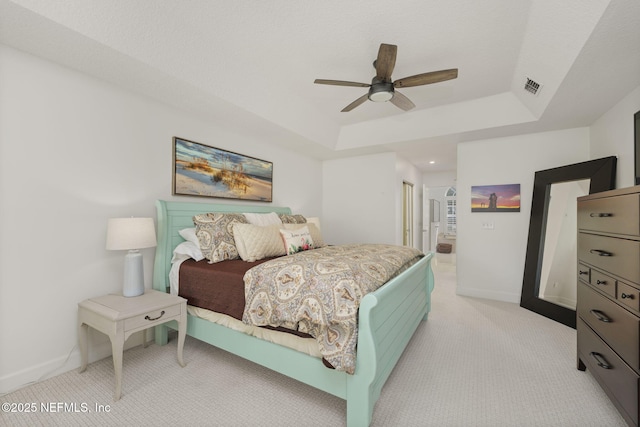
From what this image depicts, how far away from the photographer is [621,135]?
2.68 metres

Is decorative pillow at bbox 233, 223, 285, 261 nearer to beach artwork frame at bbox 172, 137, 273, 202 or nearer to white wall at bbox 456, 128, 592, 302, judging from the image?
beach artwork frame at bbox 172, 137, 273, 202

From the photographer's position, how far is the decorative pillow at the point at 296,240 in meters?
2.87

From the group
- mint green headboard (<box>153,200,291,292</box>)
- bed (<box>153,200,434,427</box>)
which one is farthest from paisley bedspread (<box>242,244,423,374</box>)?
mint green headboard (<box>153,200,291,292</box>)

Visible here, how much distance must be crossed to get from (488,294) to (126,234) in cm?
457

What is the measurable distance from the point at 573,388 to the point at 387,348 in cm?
138

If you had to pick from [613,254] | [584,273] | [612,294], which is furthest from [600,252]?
[584,273]

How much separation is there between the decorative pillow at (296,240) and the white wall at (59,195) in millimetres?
1337

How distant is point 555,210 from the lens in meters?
3.40

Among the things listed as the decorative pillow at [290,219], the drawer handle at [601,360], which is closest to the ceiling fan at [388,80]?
the decorative pillow at [290,219]

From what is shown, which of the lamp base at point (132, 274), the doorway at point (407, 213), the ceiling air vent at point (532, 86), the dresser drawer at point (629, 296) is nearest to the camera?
the dresser drawer at point (629, 296)

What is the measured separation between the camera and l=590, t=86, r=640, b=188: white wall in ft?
8.18

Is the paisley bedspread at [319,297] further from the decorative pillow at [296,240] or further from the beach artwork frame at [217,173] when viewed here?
the beach artwork frame at [217,173]

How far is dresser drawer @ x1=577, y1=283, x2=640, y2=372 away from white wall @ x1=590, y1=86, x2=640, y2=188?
1416 mm

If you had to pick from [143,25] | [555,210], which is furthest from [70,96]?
[555,210]
